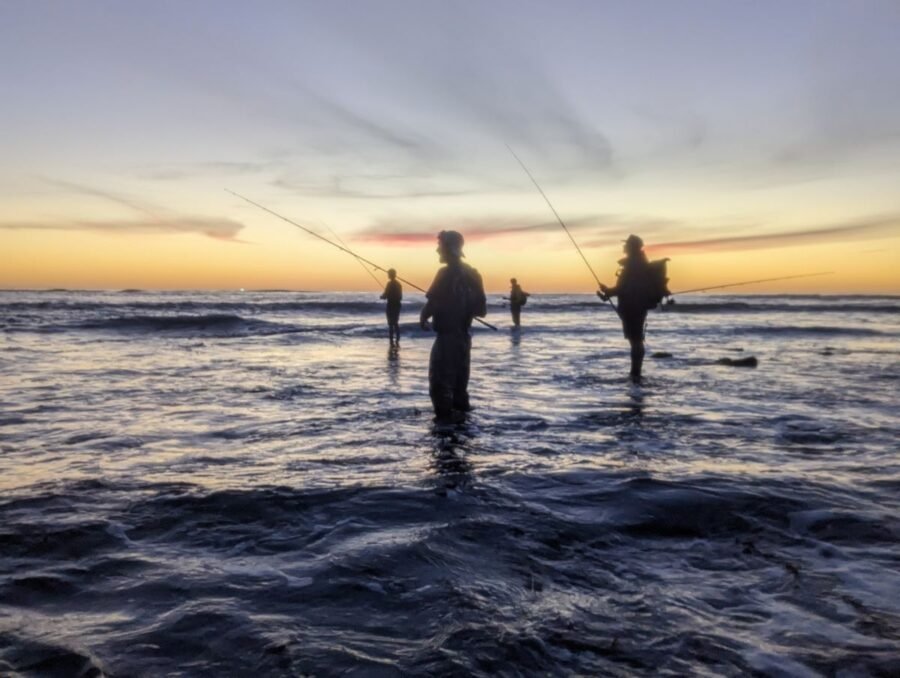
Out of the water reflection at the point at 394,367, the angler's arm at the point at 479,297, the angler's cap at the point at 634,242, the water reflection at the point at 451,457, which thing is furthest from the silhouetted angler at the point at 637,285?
the water reflection at the point at 451,457

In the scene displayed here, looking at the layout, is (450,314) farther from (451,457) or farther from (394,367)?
(394,367)

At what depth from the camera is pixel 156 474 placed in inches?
218

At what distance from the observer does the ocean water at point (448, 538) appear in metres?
2.72

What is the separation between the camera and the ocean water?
2.72 m

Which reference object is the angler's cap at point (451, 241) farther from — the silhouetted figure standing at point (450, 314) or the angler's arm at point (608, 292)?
the angler's arm at point (608, 292)

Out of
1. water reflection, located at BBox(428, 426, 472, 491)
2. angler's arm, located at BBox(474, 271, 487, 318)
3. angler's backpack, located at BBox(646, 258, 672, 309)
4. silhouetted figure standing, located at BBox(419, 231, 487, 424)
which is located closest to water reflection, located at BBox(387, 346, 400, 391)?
A: silhouetted figure standing, located at BBox(419, 231, 487, 424)

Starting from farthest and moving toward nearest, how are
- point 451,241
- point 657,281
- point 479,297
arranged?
point 657,281 → point 479,297 → point 451,241

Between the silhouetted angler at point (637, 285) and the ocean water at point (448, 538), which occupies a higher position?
the silhouetted angler at point (637, 285)

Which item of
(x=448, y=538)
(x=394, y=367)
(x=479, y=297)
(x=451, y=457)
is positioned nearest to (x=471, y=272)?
(x=479, y=297)

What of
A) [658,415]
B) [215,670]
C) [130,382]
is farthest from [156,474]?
[130,382]

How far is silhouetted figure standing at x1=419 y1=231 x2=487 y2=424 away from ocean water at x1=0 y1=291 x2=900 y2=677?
0.55 metres

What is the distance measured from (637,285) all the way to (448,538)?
8.19 meters

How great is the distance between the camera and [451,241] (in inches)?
302

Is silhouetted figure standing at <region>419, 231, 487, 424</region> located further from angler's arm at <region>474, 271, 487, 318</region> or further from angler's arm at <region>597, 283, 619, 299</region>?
angler's arm at <region>597, 283, 619, 299</region>
